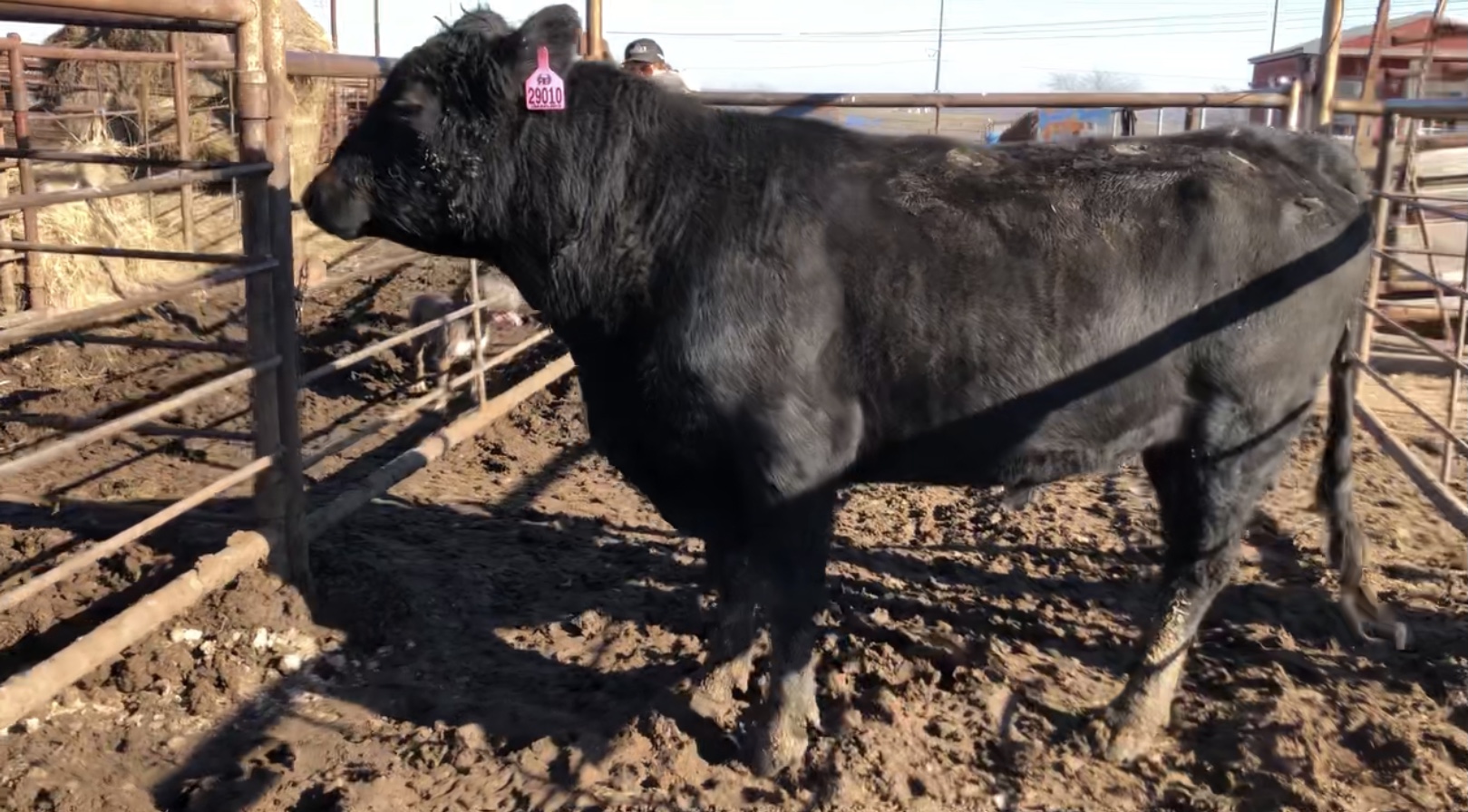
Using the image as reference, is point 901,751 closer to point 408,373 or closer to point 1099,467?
point 1099,467

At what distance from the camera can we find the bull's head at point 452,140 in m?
3.55

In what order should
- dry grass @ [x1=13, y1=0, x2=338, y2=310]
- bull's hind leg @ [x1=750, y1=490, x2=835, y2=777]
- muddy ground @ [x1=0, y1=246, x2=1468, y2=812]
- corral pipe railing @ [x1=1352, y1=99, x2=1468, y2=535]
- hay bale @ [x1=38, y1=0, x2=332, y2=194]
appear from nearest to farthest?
muddy ground @ [x1=0, y1=246, x2=1468, y2=812]
bull's hind leg @ [x1=750, y1=490, x2=835, y2=777]
corral pipe railing @ [x1=1352, y1=99, x2=1468, y2=535]
dry grass @ [x1=13, y1=0, x2=338, y2=310]
hay bale @ [x1=38, y1=0, x2=332, y2=194]

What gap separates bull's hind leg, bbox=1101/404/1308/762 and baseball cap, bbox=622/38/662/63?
12.6 feet

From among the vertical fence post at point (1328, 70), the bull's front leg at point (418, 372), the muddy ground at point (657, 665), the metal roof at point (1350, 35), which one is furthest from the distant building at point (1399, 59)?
the muddy ground at point (657, 665)

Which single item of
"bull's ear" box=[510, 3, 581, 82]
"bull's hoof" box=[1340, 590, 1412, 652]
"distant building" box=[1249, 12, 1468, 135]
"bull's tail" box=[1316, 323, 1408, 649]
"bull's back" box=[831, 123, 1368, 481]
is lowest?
"bull's hoof" box=[1340, 590, 1412, 652]

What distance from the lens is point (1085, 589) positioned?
4793 mm

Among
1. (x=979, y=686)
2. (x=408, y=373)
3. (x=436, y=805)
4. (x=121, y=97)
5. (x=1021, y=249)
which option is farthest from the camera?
(x=121, y=97)

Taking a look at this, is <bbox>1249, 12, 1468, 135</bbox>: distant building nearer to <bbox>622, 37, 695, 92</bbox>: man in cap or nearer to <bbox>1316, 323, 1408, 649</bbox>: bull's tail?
<bbox>622, 37, 695, 92</bbox>: man in cap

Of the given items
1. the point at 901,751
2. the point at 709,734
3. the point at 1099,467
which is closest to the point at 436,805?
the point at 709,734

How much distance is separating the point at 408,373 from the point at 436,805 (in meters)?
5.39

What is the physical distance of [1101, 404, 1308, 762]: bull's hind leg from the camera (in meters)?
3.71

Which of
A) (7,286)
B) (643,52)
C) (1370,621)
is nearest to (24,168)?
(7,286)

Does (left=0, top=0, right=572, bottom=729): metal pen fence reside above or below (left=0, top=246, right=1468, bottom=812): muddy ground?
above

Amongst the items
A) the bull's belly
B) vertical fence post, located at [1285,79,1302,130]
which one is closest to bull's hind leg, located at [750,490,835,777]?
the bull's belly
